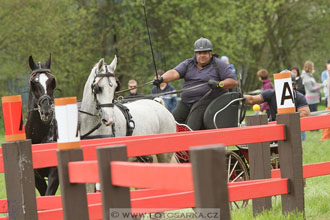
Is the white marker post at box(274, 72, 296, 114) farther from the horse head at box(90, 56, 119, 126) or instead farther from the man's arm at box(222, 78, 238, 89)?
the man's arm at box(222, 78, 238, 89)

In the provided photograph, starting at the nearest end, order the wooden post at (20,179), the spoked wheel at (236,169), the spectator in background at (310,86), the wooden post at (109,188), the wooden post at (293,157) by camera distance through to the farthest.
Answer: the wooden post at (109,188), the wooden post at (20,179), the wooden post at (293,157), the spoked wheel at (236,169), the spectator in background at (310,86)

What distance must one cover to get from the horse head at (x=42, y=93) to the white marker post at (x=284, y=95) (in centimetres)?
365

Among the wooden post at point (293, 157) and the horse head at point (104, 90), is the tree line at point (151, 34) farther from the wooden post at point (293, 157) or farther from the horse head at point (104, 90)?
the wooden post at point (293, 157)

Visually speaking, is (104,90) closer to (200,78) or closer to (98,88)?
(98,88)

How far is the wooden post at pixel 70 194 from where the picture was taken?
14.3 feet

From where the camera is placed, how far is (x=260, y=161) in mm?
6941

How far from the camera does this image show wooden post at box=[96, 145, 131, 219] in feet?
12.8

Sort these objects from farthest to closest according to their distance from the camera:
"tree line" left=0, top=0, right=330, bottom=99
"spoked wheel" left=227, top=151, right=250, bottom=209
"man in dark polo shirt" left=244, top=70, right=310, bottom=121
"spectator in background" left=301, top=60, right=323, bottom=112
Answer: "tree line" left=0, top=0, right=330, bottom=99 → "spectator in background" left=301, top=60, right=323, bottom=112 → "man in dark polo shirt" left=244, top=70, right=310, bottom=121 → "spoked wheel" left=227, top=151, right=250, bottom=209

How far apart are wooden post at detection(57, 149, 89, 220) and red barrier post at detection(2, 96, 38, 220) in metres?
0.67

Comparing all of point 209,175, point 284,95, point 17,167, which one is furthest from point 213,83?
point 209,175

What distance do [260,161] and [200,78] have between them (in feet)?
10.7

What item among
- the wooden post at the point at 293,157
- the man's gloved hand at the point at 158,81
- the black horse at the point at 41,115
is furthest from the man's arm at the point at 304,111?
the wooden post at the point at 293,157

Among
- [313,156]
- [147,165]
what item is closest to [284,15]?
[313,156]

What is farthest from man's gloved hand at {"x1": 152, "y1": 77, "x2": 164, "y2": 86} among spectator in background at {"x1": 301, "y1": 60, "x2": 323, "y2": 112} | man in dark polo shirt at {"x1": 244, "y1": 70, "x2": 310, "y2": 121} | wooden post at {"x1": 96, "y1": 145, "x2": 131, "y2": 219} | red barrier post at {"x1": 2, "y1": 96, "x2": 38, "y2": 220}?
spectator in background at {"x1": 301, "y1": 60, "x2": 323, "y2": 112}
